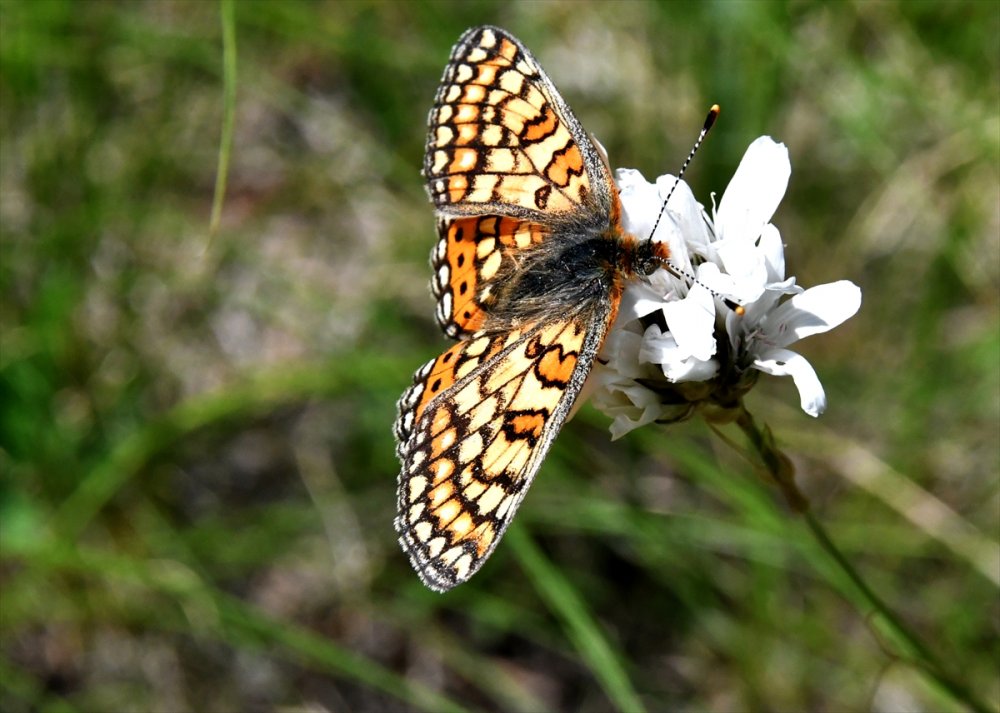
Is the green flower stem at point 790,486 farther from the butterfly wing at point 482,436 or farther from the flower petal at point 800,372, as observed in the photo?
the butterfly wing at point 482,436

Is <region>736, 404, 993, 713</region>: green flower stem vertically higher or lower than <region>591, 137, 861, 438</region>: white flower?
lower

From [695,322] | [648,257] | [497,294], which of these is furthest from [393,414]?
[695,322]

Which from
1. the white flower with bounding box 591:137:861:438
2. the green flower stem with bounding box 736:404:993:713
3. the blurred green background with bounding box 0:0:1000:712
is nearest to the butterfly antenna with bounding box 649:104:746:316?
the white flower with bounding box 591:137:861:438

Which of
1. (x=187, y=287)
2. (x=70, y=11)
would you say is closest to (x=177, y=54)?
(x=70, y=11)

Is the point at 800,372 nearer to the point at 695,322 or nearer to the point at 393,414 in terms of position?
the point at 695,322

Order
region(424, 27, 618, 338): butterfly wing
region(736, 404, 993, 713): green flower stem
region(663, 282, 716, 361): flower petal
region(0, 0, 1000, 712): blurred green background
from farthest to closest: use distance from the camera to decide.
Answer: region(0, 0, 1000, 712): blurred green background → region(424, 27, 618, 338): butterfly wing → region(736, 404, 993, 713): green flower stem → region(663, 282, 716, 361): flower petal

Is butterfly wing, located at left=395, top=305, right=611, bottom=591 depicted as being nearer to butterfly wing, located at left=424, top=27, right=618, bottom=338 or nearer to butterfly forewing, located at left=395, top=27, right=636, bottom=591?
butterfly forewing, located at left=395, top=27, right=636, bottom=591
